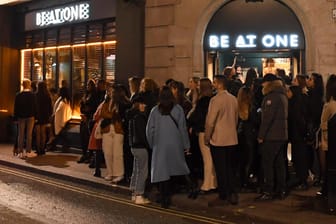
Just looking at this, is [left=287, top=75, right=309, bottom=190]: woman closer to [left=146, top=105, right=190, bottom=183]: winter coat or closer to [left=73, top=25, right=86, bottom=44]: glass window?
[left=146, top=105, right=190, bottom=183]: winter coat

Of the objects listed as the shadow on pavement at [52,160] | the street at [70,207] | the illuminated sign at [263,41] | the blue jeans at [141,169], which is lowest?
the street at [70,207]

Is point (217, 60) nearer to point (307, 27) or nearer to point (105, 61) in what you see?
point (307, 27)

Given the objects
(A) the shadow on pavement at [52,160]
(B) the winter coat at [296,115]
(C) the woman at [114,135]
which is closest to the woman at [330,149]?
(B) the winter coat at [296,115]

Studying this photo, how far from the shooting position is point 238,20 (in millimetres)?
12094

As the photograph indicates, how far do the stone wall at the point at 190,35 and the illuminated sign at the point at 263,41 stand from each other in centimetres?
37

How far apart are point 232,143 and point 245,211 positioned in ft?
3.63

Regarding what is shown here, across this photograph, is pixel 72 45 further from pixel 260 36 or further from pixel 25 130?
pixel 260 36

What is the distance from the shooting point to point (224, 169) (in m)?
8.17

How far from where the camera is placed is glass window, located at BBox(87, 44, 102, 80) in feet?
50.3

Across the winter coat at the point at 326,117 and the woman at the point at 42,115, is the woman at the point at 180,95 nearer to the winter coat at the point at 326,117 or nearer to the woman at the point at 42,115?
the winter coat at the point at 326,117

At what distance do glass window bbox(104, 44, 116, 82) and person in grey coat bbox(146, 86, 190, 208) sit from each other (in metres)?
6.74

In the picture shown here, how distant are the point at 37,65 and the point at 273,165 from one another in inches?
466

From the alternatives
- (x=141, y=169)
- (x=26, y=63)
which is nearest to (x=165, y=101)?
(x=141, y=169)

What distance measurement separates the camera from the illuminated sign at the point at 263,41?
11.8 metres
